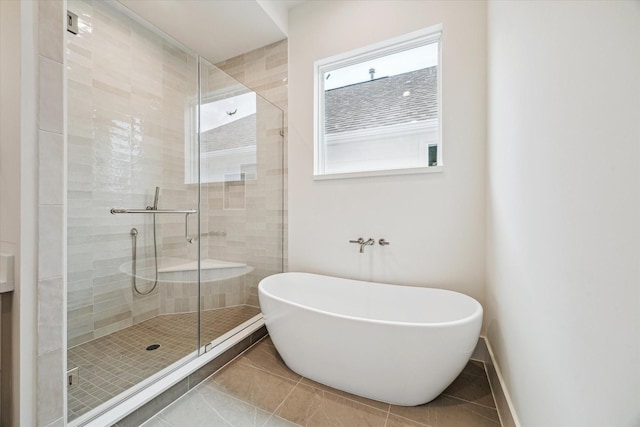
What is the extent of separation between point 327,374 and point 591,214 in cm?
144

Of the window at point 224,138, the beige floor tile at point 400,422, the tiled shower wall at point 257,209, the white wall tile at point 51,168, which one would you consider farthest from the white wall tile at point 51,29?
the beige floor tile at point 400,422

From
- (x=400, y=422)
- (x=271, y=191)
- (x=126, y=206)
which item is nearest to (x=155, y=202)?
(x=126, y=206)

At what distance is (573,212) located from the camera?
626mm

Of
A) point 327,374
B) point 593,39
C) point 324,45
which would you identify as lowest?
point 327,374

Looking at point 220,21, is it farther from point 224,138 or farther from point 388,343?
point 388,343

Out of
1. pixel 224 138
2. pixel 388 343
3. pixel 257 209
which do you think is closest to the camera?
pixel 388 343

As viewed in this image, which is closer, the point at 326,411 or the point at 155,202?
the point at 326,411

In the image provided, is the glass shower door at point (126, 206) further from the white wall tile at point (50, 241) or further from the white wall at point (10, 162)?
the white wall tile at point (50, 241)

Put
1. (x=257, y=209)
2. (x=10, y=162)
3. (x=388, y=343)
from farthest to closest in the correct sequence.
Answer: (x=257, y=209)
(x=388, y=343)
(x=10, y=162)

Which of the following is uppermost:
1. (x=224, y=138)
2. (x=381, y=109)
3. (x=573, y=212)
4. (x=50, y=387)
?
(x=381, y=109)

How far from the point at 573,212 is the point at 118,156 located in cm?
268

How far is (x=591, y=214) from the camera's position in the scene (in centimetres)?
55

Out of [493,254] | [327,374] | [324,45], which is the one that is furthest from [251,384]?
[324,45]

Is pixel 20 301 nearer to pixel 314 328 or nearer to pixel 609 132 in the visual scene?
pixel 314 328
